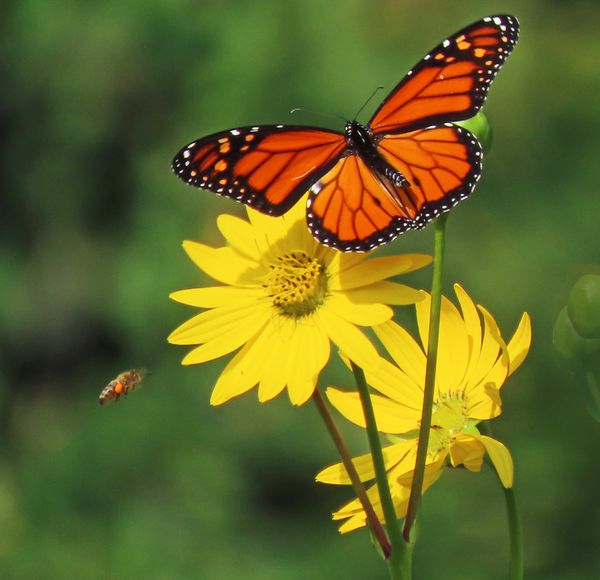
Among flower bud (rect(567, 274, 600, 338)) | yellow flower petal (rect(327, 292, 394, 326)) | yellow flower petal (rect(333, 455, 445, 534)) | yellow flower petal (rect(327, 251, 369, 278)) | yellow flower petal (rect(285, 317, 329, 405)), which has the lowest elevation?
yellow flower petal (rect(333, 455, 445, 534))

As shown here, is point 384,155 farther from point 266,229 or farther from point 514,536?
point 514,536

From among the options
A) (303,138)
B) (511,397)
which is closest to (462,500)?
(511,397)

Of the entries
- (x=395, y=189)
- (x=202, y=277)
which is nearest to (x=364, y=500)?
(x=395, y=189)

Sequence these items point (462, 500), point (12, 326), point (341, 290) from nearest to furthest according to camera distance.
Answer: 1. point (341, 290)
2. point (462, 500)
3. point (12, 326)

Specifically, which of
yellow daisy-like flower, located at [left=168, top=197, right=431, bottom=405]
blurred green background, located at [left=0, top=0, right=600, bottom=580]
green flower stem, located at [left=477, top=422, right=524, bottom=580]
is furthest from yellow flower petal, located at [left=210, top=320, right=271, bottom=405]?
blurred green background, located at [left=0, top=0, right=600, bottom=580]

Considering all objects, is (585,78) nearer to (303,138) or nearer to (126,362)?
(126,362)

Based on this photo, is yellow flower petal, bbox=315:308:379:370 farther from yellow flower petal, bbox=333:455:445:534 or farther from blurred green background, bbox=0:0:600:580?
blurred green background, bbox=0:0:600:580
